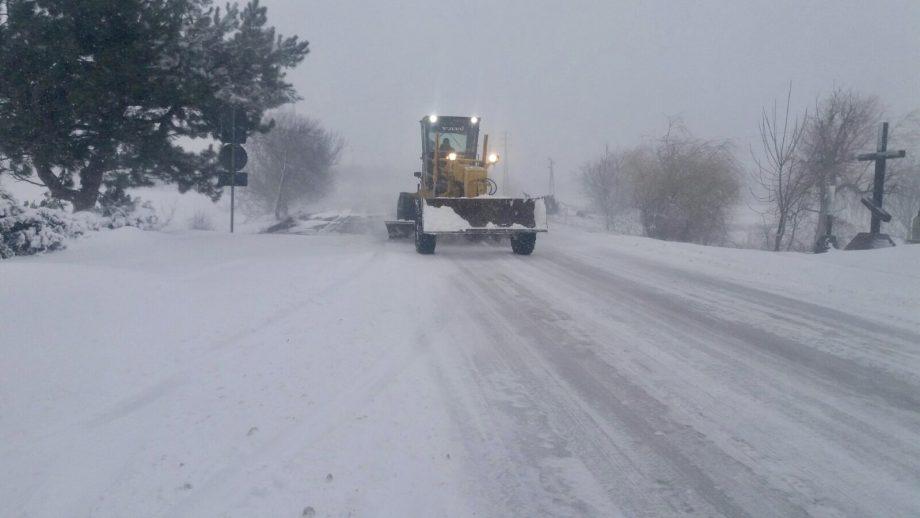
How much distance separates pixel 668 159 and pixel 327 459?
2780 centimetres

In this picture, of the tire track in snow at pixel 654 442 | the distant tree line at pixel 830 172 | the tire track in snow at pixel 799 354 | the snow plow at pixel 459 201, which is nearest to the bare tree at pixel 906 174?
the distant tree line at pixel 830 172

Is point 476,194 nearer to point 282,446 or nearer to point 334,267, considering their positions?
point 334,267

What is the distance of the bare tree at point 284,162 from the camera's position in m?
35.2

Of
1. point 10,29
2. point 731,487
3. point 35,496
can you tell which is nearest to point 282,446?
point 35,496

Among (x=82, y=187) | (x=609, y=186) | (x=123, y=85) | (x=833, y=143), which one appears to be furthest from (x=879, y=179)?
(x=609, y=186)

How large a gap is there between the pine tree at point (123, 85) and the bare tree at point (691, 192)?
59.5 feet

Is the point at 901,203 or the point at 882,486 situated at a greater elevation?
the point at 901,203

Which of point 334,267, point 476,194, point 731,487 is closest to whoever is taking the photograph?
point 731,487

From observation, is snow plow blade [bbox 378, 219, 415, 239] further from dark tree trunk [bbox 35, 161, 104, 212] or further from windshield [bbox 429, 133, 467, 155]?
dark tree trunk [bbox 35, 161, 104, 212]

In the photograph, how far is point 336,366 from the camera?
4.79m

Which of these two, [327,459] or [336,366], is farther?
[336,366]

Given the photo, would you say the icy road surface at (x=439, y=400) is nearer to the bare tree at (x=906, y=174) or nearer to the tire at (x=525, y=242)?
the tire at (x=525, y=242)

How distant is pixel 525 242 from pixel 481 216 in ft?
3.91

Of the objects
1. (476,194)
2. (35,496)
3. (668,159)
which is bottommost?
(35,496)
